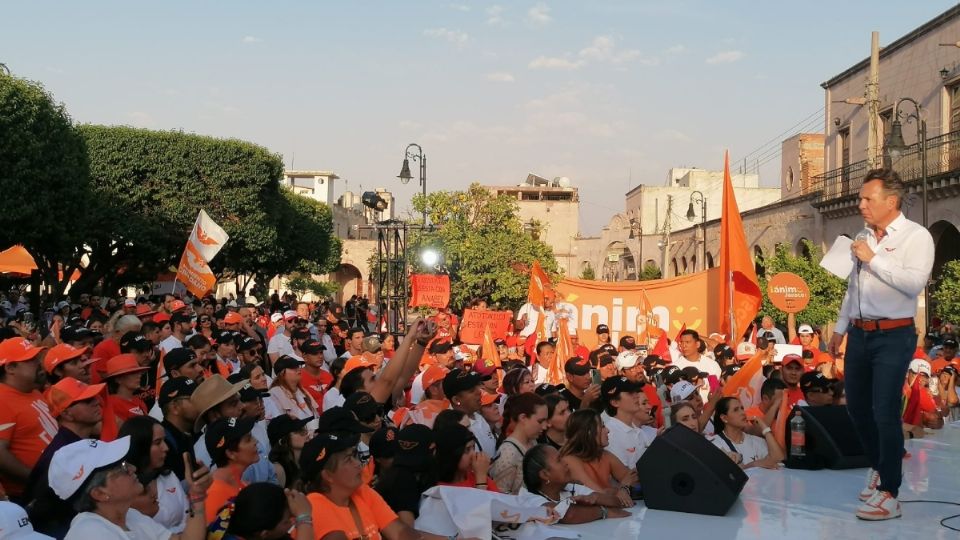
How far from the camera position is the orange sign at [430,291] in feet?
64.8

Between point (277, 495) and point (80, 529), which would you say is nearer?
point (80, 529)

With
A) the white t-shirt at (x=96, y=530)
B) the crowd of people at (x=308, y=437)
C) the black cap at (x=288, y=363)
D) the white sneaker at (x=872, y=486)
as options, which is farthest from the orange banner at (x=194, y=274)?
the white sneaker at (x=872, y=486)

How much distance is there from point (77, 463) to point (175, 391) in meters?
1.76

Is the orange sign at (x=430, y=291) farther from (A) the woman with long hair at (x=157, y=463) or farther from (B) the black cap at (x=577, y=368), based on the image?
(A) the woman with long hair at (x=157, y=463)

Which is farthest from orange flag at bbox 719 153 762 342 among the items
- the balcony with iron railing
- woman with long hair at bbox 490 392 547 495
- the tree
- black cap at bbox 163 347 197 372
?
the tree

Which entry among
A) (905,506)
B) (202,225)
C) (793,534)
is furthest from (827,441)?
(202,225)

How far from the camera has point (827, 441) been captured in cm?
684

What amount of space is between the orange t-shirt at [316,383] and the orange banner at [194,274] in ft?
22.3

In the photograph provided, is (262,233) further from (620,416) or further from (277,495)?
(277,495)

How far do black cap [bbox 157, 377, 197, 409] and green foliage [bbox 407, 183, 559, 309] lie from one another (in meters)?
20.5

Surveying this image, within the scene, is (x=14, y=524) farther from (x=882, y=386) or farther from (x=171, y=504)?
(x=882, y=386)

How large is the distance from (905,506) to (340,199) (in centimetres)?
9929

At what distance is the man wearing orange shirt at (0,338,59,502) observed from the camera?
5.27 m

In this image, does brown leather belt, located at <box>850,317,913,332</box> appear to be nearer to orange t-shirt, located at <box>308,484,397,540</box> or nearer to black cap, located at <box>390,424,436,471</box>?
black cap, located at <box>390,424,436,471</box>
